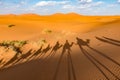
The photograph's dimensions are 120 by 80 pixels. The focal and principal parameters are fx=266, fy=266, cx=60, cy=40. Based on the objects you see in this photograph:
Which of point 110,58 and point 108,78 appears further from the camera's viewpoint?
point 110,58

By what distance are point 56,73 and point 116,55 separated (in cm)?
303

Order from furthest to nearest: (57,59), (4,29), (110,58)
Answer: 1. (4,29)
2. (57,59)
3. (110,58)

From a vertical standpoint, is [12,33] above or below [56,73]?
below

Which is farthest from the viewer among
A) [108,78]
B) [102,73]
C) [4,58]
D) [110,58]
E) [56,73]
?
[4,58]

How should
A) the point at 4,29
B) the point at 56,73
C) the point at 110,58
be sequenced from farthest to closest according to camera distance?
1. the point at 4,29
2. the point at 110,58
3. the point at 56,73

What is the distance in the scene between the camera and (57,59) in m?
12.3

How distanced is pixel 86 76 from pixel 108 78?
92cm

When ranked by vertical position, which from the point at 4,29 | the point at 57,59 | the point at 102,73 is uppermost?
the point at 102,73

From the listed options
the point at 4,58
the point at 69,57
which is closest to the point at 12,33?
the point at 4,58

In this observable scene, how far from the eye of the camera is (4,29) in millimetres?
30000

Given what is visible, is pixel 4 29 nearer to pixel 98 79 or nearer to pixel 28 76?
pixel 28 76

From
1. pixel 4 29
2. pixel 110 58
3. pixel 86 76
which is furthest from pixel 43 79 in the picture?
pixel 4 29

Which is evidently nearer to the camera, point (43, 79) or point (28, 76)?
point (43, 79)

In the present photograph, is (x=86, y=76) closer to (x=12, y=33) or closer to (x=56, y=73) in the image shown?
(x=56, y=73)
